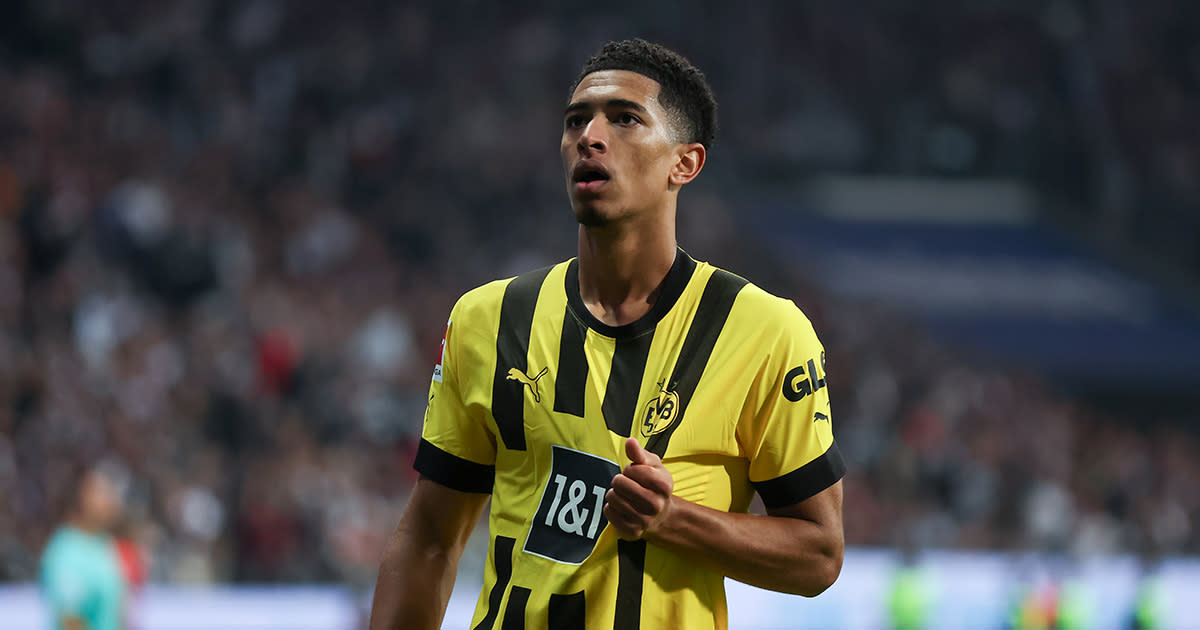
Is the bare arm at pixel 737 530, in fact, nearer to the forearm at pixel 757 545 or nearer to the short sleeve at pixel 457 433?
the forearm at pixel 757 545

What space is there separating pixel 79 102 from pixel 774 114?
8783 mm

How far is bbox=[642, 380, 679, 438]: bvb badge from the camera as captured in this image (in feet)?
8.48

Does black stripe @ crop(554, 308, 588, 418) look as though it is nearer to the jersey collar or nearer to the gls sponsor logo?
the jersey collar

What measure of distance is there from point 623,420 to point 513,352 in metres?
0.29

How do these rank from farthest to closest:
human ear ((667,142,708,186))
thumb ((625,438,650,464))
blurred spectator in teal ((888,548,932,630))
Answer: blurred spectator in teal ((888,548,932,630)) → human ear ((667,142,708,186)) → thumb ((625,438,650,464))

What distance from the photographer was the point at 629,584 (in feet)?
8.32

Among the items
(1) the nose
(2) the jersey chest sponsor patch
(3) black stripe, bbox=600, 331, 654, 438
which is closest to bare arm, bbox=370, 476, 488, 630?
(2) the jersey chest sponsor patch

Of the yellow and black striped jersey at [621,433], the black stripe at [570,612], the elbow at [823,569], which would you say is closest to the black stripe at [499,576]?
the yellow and black striped jersey at [621,433]

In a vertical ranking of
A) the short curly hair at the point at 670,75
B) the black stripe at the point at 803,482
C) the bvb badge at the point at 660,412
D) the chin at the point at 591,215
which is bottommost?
the black stripe at the point at 803,482

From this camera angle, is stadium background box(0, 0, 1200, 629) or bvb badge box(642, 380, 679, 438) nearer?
bvb badge box(642, 380, 679, 438)

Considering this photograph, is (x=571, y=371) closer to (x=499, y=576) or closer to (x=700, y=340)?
(x=700, y=340)

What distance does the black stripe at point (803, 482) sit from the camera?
2605 millimetres

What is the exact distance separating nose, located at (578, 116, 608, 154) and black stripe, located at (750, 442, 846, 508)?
707mm

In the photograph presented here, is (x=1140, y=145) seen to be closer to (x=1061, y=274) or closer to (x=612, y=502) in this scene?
(x=1061, y=274)
